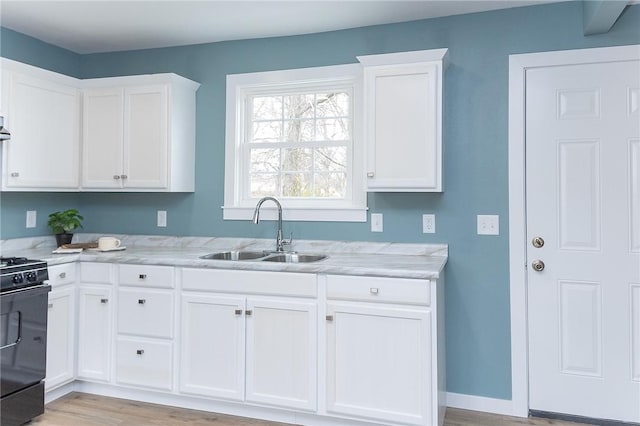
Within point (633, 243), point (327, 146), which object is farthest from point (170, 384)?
point (633, 243)

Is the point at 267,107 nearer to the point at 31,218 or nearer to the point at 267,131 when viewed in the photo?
the point at 267,131

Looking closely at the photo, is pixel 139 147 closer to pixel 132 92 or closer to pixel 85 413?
pixel 132 92

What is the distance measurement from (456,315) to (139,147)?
2.40 metres

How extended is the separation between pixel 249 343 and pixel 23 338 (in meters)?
1.21

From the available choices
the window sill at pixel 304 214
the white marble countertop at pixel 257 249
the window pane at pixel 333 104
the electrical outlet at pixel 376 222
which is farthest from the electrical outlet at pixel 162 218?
the electrical outlet at pixel 376 222

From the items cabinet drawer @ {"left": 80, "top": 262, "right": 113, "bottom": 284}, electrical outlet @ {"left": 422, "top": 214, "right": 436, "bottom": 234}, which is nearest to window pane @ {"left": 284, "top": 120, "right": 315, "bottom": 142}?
electrical outlet @ {"left": 422, "top": 214, "right": 436, "bottom": 234}

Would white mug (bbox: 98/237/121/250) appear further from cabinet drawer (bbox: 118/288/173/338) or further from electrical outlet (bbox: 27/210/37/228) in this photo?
electrical outlet (bbox: 27/210/37/228)

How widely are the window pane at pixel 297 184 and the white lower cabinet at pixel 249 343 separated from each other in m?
0.87

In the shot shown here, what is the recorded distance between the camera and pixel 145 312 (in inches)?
107

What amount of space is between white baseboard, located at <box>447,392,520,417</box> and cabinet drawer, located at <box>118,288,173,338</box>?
69.3 inches

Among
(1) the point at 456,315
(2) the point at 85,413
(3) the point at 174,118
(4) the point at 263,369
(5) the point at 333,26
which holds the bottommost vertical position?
(2) the point at 85,413

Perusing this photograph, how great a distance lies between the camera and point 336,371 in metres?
2.38

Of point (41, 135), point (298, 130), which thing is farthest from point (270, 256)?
point (41, 135)

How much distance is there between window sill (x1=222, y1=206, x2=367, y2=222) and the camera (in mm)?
2969
